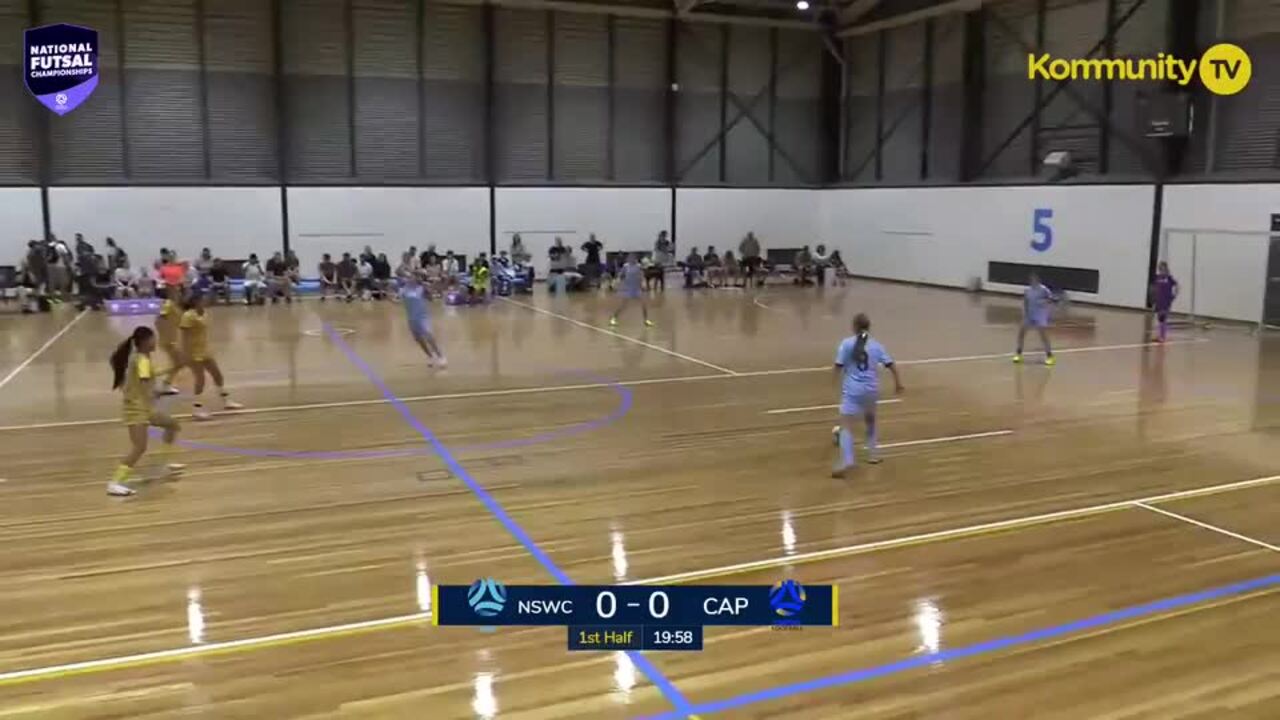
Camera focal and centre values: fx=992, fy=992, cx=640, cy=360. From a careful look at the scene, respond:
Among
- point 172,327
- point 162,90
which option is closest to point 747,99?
point 162,90

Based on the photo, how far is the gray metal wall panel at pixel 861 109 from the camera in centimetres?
3177

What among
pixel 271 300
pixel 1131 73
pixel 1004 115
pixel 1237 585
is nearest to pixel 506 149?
pixel 271 300

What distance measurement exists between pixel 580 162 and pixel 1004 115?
12.2 meters

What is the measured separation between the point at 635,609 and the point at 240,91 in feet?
83.5

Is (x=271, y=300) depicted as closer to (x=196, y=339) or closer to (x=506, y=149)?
(x=506, y=149)

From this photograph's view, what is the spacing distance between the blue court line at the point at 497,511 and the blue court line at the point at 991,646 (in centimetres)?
23

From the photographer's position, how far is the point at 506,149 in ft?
96.3

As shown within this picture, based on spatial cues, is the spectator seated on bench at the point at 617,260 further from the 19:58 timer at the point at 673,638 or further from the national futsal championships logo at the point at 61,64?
the 19:58 timer at the point at 673,638

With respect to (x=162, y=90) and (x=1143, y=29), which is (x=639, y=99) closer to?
(x=162, y=90)

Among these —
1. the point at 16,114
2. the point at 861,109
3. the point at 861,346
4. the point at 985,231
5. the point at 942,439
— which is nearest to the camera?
the point at 861,346

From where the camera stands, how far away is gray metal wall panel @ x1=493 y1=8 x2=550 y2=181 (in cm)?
2895

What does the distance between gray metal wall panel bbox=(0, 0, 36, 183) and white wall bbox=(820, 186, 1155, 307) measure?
908 inches

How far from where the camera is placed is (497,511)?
7.80 meters

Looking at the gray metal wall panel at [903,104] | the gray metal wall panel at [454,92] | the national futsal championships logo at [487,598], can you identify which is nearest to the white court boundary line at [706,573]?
the national futsal championships logo at [487,598]
